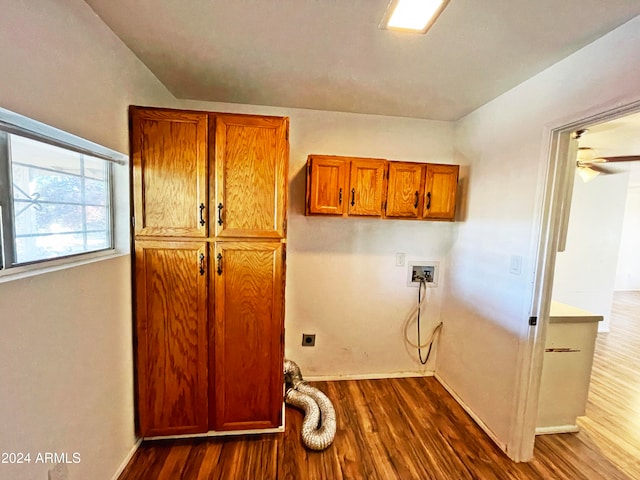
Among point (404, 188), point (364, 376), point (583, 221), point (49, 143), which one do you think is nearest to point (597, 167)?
point (583, 221)

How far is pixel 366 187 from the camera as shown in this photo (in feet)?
7.09

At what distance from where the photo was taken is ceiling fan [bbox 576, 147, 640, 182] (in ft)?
7.45

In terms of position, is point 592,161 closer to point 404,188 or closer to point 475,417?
point 404,188

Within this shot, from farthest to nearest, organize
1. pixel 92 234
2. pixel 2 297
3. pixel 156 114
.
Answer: pixel 156 114 → pixel 92 234 → pixel 2 297

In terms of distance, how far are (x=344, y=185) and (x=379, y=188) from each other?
0.28m

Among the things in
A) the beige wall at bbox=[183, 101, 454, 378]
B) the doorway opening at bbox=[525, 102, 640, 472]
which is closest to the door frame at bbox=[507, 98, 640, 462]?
the doorway opening at bbox=[525, 102, 640, 472]

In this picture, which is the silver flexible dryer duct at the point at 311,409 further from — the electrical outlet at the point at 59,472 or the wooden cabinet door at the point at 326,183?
the wooden cabinet door at the point at 326,183

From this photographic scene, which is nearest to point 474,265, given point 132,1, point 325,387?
point 325,387

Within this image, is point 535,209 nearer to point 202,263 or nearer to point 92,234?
point 202,263

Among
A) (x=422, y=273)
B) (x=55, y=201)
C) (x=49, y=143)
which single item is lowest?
(x=422, y=273)

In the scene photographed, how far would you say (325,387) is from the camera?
7.99 ft

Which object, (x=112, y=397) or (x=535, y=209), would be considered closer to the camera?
(x=112, y=397)

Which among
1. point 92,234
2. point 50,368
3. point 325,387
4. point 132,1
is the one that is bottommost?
point 325,387

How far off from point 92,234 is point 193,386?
1.06 meters
